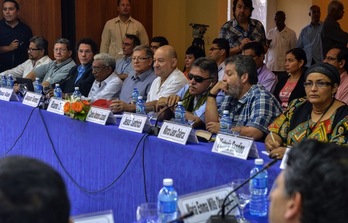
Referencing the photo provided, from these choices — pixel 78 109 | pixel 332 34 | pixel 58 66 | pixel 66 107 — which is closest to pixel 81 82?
pixel 58 66

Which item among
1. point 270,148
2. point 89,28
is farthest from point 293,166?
point 89,28

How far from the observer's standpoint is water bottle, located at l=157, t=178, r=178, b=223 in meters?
1.69

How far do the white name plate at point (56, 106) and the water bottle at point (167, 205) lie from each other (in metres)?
1.74

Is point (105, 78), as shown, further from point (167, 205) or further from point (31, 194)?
point (31, 194)

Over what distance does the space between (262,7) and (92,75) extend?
3.94 meters

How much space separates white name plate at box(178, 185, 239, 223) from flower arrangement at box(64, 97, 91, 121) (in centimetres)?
151

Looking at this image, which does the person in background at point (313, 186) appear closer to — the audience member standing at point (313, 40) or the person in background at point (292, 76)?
the person in background at point (292, 76)

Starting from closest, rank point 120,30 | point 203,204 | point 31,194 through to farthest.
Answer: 1. point 31,194
2. point 203,204
3. point 120,30

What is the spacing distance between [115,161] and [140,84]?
4.46ft

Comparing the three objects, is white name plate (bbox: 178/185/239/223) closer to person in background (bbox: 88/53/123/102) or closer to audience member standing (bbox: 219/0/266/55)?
person in background (bbox: 88/53/123/102)

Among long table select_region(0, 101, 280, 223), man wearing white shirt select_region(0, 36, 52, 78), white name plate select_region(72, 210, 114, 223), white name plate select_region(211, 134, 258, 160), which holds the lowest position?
long table select_region(0, 101, 280, 223)

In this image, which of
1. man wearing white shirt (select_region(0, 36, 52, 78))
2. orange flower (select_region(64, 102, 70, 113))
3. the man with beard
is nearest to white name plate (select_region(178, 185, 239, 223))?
the man with beard

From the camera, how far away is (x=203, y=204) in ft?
5.42

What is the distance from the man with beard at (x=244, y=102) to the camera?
2.79 metres
